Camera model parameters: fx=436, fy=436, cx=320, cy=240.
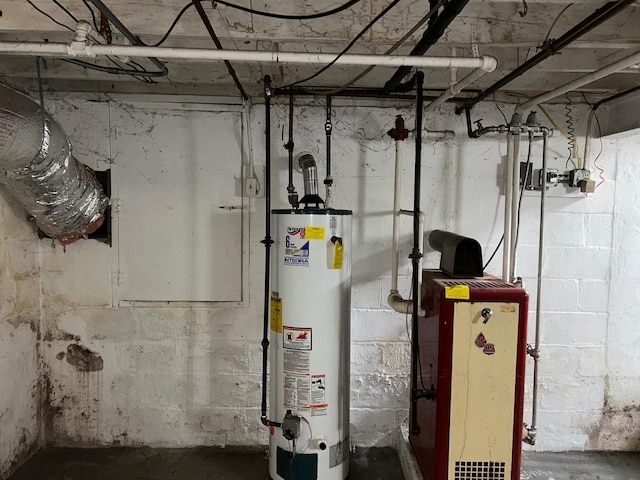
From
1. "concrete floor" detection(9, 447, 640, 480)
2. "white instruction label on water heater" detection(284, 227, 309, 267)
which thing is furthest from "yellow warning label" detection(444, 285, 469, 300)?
"concrete floor" detection(9, 447, 640, 480)

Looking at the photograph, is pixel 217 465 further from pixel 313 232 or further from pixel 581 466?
pixel 581 466

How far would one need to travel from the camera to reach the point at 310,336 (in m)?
2.12

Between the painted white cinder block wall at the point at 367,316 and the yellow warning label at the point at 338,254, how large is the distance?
48cm

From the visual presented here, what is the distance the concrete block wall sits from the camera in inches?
90.4

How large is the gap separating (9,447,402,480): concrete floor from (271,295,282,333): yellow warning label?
87cm

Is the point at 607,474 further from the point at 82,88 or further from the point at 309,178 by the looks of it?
the point at 82,88

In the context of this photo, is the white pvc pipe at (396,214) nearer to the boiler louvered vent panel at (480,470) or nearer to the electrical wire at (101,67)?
the boiler louvered vent panel at (480,470)

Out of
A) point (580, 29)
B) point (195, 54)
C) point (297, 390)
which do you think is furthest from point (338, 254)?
point (580, 29)

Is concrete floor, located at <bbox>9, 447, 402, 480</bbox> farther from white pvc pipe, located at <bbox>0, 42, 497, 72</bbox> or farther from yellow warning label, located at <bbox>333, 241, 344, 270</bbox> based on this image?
white pvc pipe, located at <bbox>0, 42, 497, 72</bbox>

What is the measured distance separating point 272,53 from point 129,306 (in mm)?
1772

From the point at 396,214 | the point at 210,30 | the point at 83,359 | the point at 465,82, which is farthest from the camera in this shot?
the point at 83,359

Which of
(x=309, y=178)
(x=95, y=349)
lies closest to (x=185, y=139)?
(x=309, y=178)

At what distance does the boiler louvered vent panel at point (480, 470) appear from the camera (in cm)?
188

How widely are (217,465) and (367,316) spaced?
1201 mm
